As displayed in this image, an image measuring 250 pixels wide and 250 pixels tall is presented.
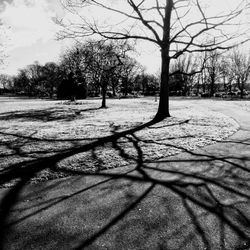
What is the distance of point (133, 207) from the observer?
139 inches

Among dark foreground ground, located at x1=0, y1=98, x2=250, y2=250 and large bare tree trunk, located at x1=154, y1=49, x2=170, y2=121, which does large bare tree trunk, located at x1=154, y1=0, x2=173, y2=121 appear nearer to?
large bare tree trunk, located at x1=154, y1=49, x2=170, y2=121

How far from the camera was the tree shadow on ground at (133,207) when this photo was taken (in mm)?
2771

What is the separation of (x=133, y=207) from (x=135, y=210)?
0.09 m

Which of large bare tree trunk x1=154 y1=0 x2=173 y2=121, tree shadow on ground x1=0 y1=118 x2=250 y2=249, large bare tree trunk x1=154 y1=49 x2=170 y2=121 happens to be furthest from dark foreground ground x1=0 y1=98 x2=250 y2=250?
large bare tree trunk x1=154 y1=0 x2=173 y2=121

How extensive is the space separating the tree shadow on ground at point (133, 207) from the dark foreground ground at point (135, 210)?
13mm

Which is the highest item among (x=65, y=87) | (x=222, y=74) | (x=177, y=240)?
(x=222, y=74)

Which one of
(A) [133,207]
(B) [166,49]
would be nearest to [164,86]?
(B) [166,49]

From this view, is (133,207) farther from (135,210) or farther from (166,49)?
(166,49)

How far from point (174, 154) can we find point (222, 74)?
226ft

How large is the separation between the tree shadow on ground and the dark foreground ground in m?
0.01

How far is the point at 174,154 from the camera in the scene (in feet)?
20.6

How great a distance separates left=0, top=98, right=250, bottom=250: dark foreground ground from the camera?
108 inches

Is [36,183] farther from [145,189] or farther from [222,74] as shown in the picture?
[222,74]

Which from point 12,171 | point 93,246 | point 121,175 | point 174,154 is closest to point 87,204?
point 93,246
